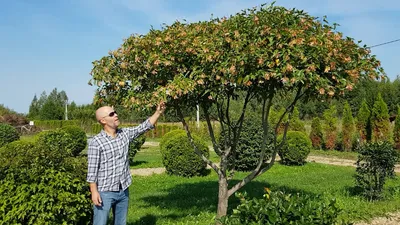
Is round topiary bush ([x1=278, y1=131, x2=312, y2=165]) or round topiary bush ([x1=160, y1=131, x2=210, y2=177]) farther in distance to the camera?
round topiary bush ([x1=278, y1=131, x2=312, y2=165])

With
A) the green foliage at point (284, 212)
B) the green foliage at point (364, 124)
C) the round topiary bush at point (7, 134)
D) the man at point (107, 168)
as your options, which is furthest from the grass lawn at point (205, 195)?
the round topiary bush at point (7, 134)

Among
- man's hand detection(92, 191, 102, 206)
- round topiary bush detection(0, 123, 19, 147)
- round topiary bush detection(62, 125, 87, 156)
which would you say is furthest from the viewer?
round topiary bush detection(0, 123, 19, 147)

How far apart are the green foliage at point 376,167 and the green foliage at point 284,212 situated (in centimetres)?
482

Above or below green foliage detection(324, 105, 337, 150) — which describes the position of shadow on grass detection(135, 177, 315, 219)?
below

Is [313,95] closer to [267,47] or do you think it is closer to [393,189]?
[267,47]

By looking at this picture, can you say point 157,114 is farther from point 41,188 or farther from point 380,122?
point 380,122

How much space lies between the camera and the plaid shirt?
3.76 metres

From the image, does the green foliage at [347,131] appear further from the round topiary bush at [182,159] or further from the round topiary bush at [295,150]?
the round topiary bush at [182,159]

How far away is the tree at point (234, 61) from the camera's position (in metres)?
3.96

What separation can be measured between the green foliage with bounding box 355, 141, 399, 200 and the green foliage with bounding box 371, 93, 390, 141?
13.3m

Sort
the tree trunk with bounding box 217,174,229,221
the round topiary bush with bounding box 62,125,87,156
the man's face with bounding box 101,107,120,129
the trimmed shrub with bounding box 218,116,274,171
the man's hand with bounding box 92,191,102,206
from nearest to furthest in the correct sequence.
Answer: the man's hand with bounding box 92,191,102,206 < the man's face with bounding box 101,107,120,129 < the tree trunk with bounding box 217,174,229,221 < the trimmed shrub with bounding box 218,116,274,171 < the round topiary bush with bounding box 62,125,87,156

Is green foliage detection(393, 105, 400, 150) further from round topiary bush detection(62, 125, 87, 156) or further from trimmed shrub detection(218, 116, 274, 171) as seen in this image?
round topiary bush detection(62, 125, 87, 156)

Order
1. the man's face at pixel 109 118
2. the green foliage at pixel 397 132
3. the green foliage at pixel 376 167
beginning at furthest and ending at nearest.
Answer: the green foliage at pixel 397 132
the green foliage at pixel 376 167
the man's face at pixel 109 118

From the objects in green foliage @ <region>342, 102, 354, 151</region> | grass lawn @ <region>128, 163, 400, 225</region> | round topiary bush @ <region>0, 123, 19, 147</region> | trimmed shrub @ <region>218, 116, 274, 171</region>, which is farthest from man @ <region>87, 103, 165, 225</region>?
green foliage @ <region>342, 102, 354, 151</region>
